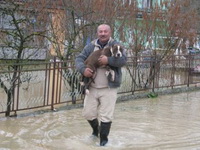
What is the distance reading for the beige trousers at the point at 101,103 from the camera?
227 inches

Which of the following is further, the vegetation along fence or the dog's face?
the vegetation along fence

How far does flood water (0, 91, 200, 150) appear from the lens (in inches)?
235

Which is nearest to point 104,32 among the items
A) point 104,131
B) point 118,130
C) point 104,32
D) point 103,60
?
point 104,32

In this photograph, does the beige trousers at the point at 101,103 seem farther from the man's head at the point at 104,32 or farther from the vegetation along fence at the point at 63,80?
the vegetation along fence at the point at 63,80

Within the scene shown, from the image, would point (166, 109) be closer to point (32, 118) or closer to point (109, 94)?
point (32, 118)

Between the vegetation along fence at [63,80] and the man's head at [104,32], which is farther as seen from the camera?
the vegetation along fence at [63,80]

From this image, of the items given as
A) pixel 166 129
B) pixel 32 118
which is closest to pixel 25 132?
pixel 32 118

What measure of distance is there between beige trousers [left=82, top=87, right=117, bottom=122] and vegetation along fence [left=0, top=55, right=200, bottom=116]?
7.17 feet

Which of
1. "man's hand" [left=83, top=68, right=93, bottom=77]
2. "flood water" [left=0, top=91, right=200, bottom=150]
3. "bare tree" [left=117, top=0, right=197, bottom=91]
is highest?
"bare tree" [left=117, top=0, right=197, bottom=91]

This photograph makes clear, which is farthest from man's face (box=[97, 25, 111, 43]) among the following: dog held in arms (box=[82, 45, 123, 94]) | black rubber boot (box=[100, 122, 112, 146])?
black rubber boot (box=[100, 122, 112, 146])

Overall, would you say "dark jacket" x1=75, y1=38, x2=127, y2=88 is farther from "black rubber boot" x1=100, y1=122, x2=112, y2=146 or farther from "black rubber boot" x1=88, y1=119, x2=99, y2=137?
"black rubber boot" x1=88, y1=119, x2=99, y2=137

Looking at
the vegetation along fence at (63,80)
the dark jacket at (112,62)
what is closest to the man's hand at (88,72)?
the dark jacket at (112,62)

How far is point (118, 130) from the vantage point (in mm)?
6984

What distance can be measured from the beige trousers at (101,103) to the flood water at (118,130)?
0.45 metres
